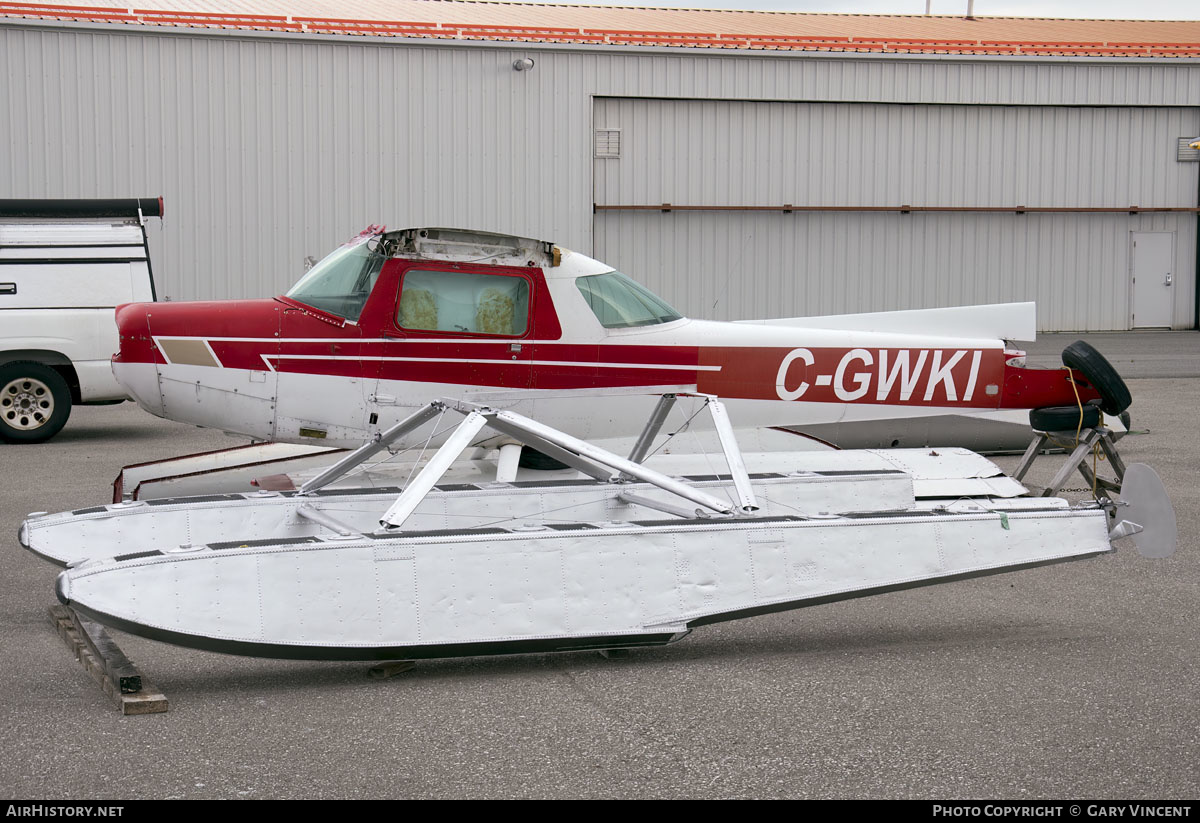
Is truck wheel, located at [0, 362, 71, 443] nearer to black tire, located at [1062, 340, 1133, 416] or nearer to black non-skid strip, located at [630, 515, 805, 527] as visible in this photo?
black non-skid strip, located at [630, 515, 805, 527]

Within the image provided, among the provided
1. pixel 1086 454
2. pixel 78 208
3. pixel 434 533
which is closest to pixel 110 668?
→ pixel 434 533

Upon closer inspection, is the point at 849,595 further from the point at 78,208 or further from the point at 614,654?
the point at 78,208

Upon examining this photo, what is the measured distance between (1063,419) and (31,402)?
961 cm

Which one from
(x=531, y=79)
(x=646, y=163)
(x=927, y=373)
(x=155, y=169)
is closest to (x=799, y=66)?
(x=646, y=163)

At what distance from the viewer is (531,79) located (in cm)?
2405

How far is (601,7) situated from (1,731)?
27.7m

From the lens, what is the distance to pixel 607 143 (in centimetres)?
2483

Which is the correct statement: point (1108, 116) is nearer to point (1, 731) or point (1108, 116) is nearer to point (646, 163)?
point (646, 163)

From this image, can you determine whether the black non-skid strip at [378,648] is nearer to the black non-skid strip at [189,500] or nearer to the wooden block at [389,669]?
the wooden block at [389,669]

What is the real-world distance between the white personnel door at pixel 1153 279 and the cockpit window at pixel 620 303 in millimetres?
21768

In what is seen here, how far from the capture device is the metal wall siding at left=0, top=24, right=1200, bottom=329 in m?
22.5

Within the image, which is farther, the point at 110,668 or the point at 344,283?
the point at 344,283

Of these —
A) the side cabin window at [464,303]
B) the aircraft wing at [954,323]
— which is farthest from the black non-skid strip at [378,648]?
the aircraft wing at [954,323]

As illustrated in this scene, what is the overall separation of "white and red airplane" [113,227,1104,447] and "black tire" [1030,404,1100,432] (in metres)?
0.26
